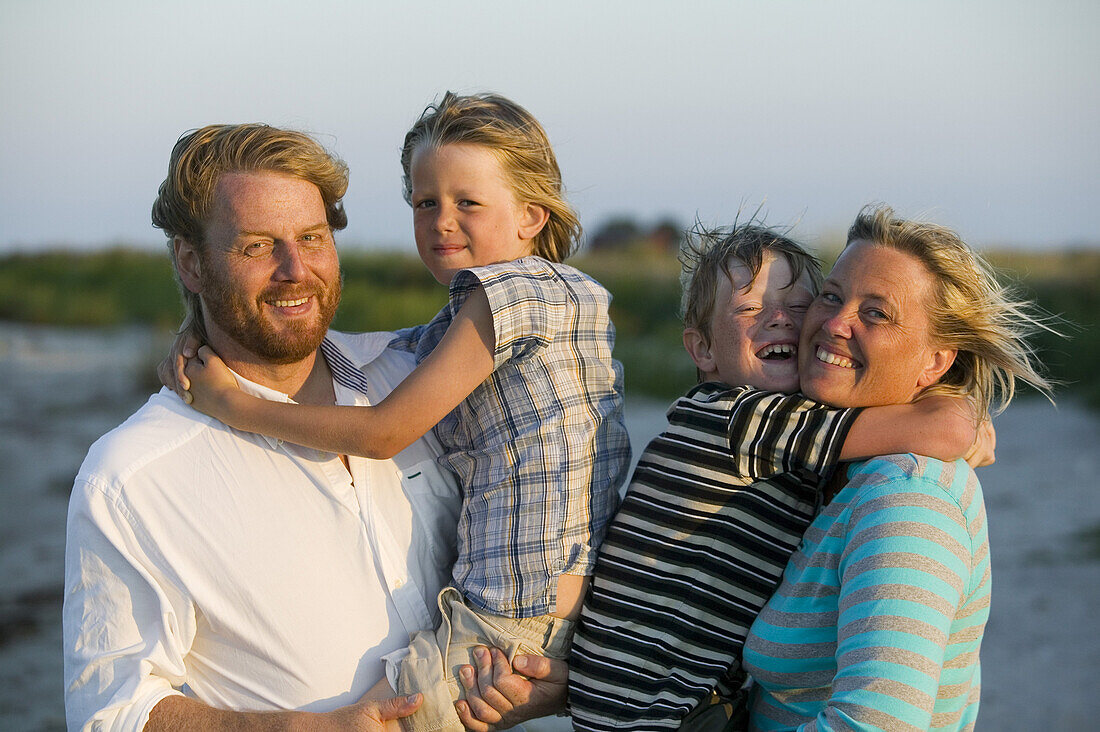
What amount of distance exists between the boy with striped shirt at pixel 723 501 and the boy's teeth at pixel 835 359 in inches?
4.2

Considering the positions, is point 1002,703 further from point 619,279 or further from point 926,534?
point 619,279

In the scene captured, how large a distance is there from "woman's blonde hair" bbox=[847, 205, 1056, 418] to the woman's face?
24 millimetres

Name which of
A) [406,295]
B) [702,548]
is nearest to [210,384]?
[702,548]

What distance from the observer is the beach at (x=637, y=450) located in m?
8.34

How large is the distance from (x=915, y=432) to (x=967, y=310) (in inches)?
12.5

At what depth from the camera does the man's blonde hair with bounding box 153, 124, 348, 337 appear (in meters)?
2.82

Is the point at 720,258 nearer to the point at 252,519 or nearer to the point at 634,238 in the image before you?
the point at 252,519

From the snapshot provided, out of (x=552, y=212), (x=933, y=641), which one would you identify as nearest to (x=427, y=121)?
(x=552, y=212)

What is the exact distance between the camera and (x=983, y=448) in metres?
2.33

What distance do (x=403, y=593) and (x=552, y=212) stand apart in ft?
4.31

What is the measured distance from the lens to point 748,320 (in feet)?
8.25

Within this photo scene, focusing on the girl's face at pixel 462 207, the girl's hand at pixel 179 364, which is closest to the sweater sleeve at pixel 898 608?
the girl's face at pixel 462 207

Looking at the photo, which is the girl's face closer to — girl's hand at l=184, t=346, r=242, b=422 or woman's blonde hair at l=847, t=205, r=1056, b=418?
girl's hand at l=184, t=346, r=242, b=422

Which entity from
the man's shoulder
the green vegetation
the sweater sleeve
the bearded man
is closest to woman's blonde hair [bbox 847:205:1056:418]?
the sweater sleeve
